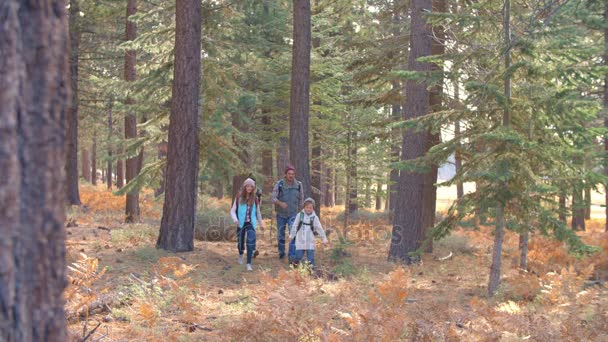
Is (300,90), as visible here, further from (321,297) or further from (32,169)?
(32,169)

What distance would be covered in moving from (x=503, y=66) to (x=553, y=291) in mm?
4069

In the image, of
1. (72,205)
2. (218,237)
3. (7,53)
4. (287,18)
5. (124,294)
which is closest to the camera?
(7,53)

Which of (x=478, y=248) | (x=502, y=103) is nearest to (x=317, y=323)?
(x=502, y=103)

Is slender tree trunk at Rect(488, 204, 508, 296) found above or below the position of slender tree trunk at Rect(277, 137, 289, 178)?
below

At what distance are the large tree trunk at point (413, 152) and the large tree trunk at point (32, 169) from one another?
1047cm

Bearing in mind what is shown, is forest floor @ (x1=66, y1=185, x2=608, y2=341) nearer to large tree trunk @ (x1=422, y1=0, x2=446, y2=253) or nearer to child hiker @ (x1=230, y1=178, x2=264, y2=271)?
child hiker @ (x1=230, y1=178, x2=264, y2=271)

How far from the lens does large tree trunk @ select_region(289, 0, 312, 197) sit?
1375cm

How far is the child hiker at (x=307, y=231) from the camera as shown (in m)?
11.0

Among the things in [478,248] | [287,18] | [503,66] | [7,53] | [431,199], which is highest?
[287,18]

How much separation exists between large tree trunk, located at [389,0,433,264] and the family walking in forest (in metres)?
2.29

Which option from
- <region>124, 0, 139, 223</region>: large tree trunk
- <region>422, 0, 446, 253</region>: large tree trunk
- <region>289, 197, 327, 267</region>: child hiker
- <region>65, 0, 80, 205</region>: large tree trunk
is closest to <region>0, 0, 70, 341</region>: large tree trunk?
<region>289, 197, 327, 267</region>: child hiker

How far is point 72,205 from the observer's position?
20234 mm

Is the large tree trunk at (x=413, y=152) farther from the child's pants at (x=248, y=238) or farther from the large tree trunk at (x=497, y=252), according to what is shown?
the child's pants at (x=248, y=238)

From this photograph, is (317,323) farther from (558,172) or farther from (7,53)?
(558,172)
